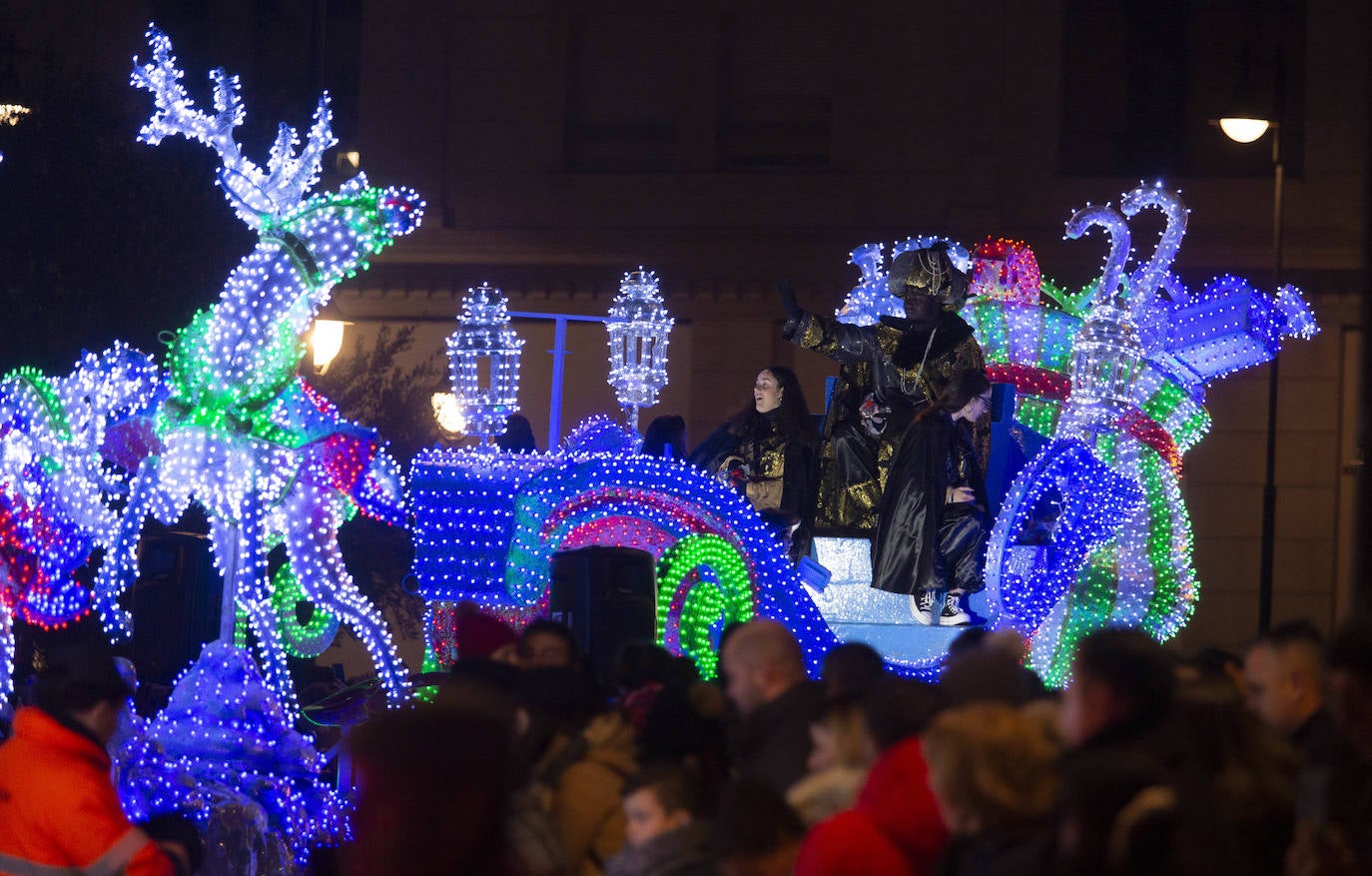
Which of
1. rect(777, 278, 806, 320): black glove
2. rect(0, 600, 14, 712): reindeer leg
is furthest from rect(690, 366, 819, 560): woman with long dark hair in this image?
rect(0, 600, 14, 712): reindeer leg

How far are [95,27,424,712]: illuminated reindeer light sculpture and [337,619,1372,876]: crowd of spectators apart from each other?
506cm

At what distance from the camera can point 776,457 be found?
1317cm

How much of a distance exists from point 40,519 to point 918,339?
16.7ft

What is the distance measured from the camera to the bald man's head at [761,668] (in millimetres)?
6684

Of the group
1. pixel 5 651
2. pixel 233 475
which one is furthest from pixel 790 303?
pixel 5 651

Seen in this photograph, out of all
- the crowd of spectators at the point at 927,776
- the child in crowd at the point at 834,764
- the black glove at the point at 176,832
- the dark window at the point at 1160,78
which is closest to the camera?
the crowd of spectators at the point at 927,776

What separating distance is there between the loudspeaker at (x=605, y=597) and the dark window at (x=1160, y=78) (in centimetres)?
1268

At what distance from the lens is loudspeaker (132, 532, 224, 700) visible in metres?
13.3

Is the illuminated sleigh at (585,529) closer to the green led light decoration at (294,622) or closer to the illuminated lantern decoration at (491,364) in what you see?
the illuminated lantern decoration at (491,364)

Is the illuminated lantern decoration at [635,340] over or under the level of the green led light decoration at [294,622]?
over

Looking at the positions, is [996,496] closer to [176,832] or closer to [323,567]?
[323,567]

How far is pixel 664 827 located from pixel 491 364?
704cm

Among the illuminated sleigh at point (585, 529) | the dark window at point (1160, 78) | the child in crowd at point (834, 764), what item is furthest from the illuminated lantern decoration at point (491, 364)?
the dark window at point (1160, 78)

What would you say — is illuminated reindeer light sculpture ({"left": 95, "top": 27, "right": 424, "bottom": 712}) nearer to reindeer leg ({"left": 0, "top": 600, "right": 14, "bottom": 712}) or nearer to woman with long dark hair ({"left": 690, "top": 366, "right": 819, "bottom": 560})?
reindeer leg ({"left": 0, "top": 600, "right": 14, "bottom": 712})
